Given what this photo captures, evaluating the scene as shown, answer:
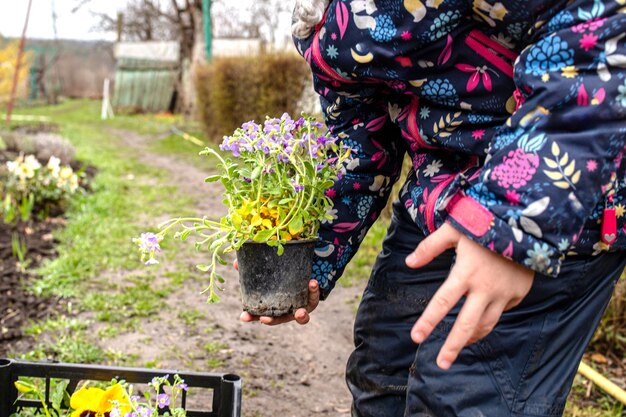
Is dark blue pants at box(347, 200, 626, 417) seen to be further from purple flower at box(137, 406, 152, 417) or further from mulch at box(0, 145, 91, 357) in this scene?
mulch at box(0, 145, 91, 357)

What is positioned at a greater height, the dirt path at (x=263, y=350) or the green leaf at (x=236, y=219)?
the green leaf at (x=236, y=219)

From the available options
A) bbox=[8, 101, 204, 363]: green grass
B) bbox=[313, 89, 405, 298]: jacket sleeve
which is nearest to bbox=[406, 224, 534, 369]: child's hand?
bbox=[313, 89, 405, 298]: jacket sleeve

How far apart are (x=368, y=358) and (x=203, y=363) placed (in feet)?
4.92

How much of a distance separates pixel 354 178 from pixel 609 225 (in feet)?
1.93

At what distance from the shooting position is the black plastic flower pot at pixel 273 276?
4.63 feet

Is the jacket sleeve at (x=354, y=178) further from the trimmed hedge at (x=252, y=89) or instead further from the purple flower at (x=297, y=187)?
the trimmed hedge at (x=252, y=89)

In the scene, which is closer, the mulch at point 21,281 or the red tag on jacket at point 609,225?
the red tag on jacket at point 609,225

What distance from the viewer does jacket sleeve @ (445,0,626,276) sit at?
3.10 ft

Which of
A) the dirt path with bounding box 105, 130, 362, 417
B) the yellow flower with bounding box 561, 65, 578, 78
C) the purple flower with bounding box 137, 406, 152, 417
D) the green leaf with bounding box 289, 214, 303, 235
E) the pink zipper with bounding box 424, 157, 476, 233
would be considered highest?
the yellow flower with bounding box 561, 65, 578, 78

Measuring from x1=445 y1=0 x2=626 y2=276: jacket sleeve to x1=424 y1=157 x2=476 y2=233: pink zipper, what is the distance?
0.28 metres

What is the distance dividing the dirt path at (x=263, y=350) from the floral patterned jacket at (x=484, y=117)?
4.12ft

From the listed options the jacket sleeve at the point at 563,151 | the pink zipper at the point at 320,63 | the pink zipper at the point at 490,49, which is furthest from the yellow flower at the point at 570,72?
the pink zipper at the point at 320,63

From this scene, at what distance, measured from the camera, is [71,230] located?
206 inches

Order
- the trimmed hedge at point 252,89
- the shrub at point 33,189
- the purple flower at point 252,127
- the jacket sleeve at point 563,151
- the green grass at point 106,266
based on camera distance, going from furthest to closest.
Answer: the trimmed hedge at point 252,89
the shrub at point 33,189
the green grass at point 106,266
the purple flower at point 252,127
the jacket sleeve at point 563,151
